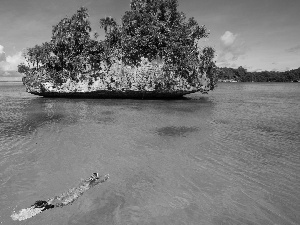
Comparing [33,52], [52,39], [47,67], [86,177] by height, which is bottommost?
[86,177]

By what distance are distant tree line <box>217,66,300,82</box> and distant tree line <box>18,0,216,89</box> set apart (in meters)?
135

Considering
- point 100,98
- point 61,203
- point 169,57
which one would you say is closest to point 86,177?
point 61,203

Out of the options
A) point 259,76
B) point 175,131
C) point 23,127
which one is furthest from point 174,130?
point 259,76

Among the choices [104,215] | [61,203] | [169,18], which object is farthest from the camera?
[169,18]

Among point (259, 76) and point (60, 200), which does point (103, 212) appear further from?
point (259, 76)

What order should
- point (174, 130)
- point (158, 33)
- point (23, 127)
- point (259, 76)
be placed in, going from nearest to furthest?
point (174, 130) < point (23, 127) < point (158, 33) < point (259, 76)

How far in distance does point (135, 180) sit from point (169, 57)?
71.4ft

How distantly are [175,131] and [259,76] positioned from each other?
177274 mm

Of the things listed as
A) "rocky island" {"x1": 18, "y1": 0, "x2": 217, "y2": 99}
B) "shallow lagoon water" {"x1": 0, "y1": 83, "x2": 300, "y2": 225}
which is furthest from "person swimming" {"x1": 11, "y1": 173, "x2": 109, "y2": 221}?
"rocky island" {"x1": 18, "y1": 0, "x2": 217, "y2": 99}

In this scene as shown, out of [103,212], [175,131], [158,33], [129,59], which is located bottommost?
[103,212]

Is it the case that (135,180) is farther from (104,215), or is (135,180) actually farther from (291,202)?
(291,202)

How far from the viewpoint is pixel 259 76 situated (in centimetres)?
16625

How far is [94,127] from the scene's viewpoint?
1238 cm

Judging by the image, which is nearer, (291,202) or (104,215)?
(104,215)
